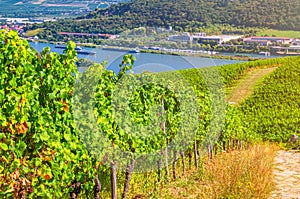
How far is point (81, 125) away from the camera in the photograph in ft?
17.9

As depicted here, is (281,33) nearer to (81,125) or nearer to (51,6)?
(51,6)

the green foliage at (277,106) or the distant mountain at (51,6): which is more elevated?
the distant mountain at (51,6)

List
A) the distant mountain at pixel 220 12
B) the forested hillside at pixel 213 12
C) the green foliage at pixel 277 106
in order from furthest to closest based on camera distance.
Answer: the distant mountain at pixel 220 12
the forested hillside at pixel 213 12
the green foliage at pixel 277 106

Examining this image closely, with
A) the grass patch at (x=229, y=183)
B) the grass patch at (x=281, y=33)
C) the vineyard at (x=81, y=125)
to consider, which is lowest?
the grass patch at (x=281, y=33)

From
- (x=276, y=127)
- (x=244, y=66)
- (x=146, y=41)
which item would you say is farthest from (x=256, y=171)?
(x=244, y=66)

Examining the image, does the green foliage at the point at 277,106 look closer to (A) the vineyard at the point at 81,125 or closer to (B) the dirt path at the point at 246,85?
(B) the dirt path at the point at 246,85

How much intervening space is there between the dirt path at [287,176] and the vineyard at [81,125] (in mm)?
1752

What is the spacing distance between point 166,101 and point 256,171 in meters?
2.11

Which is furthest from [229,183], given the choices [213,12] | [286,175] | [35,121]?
[213,12]

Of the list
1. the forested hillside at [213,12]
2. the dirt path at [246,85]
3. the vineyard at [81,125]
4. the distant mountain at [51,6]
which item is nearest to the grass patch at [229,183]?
the vineyard at [81,125]

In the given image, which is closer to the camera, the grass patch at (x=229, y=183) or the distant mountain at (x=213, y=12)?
the grass patch at (x=229, y=183)

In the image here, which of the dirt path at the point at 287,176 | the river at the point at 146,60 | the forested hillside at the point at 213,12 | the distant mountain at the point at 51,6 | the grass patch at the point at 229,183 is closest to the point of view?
the grass patch at the point at 229,183

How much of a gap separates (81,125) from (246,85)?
2116cm

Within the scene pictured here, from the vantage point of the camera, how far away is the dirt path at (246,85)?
23.9 metres
